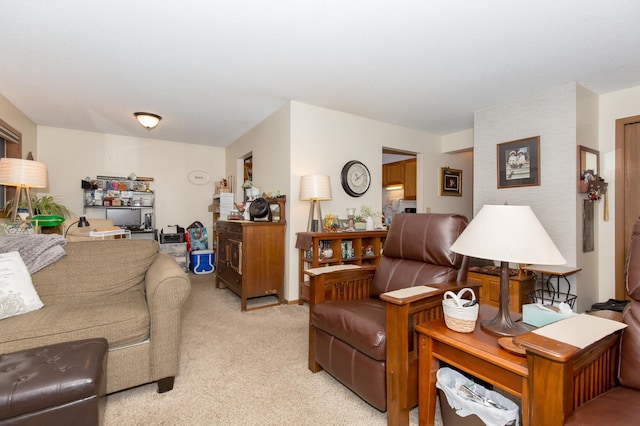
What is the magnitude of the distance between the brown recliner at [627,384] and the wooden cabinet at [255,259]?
114 inches

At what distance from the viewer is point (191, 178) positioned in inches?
230

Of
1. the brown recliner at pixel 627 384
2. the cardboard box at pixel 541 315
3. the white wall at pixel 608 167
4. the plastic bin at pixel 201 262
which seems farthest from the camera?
the plastic bin at pixel 201 262

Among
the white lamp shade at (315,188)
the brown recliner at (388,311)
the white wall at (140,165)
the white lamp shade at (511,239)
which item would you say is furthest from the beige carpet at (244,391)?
the white wall at (140,165)

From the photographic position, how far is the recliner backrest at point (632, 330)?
1.09 meters

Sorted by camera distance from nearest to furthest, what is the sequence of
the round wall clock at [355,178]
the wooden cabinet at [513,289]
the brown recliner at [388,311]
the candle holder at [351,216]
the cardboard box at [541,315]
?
the cardboard box at [541,315], the brown recliner at [388,311], the wooden cabinet at [513,289], the candle holder at [351,216], the round wall clock at [355,178]

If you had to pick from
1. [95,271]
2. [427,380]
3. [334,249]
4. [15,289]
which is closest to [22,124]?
[95,271]

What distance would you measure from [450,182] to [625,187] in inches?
90.6

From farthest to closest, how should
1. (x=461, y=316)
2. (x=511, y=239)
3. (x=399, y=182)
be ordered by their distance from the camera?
1. (x=399, y=182)
2. (x=461, y=316)
3. (x=511, y=239)

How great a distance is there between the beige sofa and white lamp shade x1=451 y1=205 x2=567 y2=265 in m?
1.63

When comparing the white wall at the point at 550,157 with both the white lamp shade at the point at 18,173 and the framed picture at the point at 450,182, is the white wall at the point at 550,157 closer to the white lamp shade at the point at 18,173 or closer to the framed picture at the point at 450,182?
the framed picture at the point at 450,182

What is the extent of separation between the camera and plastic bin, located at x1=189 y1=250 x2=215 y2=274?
17.3 ft

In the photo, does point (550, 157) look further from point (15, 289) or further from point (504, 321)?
point (15, 289)

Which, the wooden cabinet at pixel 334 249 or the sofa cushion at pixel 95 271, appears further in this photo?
the wooden cabinet at pixel 334 249

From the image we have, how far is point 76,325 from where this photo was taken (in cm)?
160
